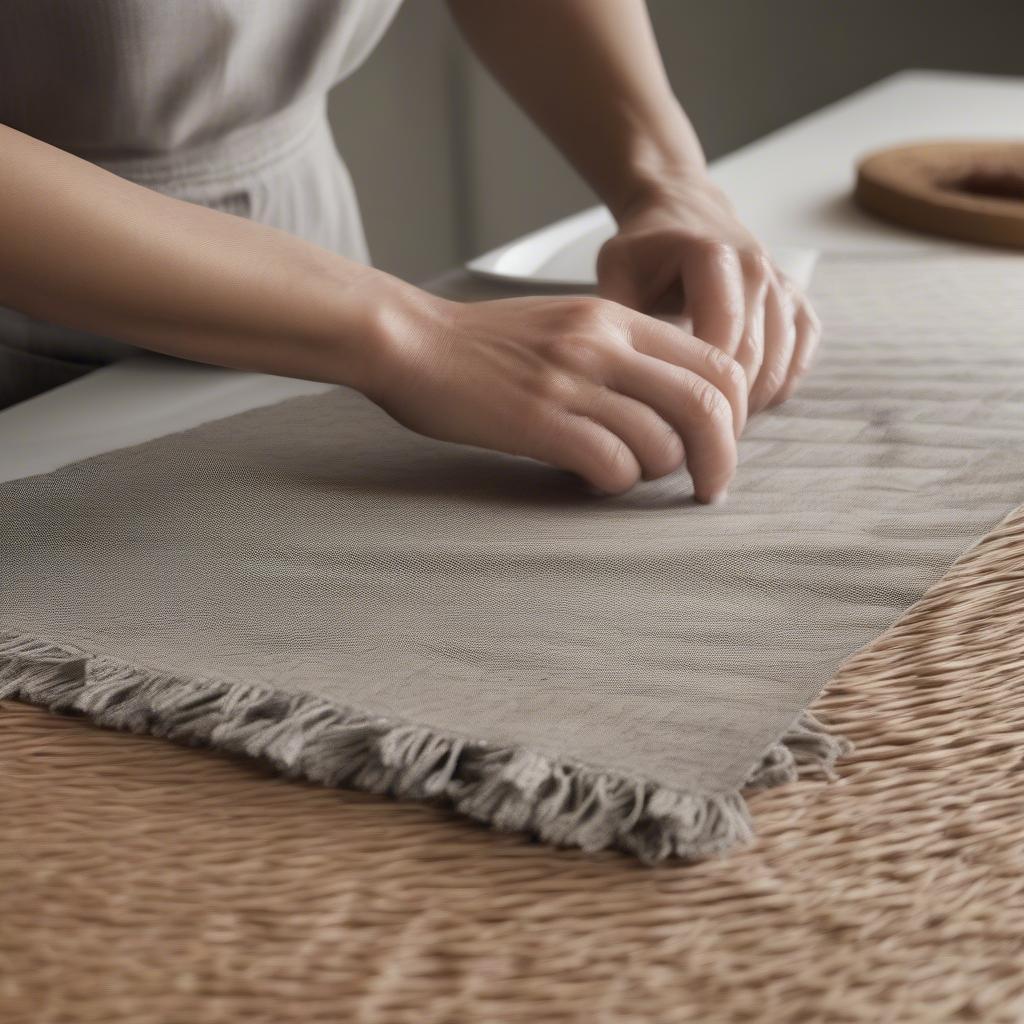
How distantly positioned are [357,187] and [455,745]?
2549mm

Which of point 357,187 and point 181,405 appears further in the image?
point 357,187

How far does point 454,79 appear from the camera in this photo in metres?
2.85

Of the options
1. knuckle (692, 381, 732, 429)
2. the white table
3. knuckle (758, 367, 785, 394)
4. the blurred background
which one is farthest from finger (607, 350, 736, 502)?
the blurred background

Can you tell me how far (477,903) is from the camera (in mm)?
403

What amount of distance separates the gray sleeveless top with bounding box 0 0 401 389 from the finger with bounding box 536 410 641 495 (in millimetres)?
383

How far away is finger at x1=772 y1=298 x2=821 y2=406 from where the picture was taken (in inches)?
29.8

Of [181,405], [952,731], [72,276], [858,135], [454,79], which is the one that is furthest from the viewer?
[454,79]

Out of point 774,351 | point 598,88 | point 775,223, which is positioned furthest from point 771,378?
point 775,223

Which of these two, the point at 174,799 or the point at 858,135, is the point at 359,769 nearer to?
the point at 174,799

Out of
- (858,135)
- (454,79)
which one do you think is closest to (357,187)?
(454,79)

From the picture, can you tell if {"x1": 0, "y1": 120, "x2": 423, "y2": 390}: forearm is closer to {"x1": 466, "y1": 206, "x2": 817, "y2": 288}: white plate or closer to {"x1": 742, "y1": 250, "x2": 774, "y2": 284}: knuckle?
{"x1": 742, "y1": 250, "x2": 774, "y2": 284}: knuckle

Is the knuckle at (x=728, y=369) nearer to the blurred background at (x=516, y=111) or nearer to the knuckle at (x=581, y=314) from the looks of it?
the knuckle at (x=581, y=314)

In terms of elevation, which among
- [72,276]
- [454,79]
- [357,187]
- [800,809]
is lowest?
[357,187]

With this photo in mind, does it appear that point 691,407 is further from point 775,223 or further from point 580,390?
point 775,223
